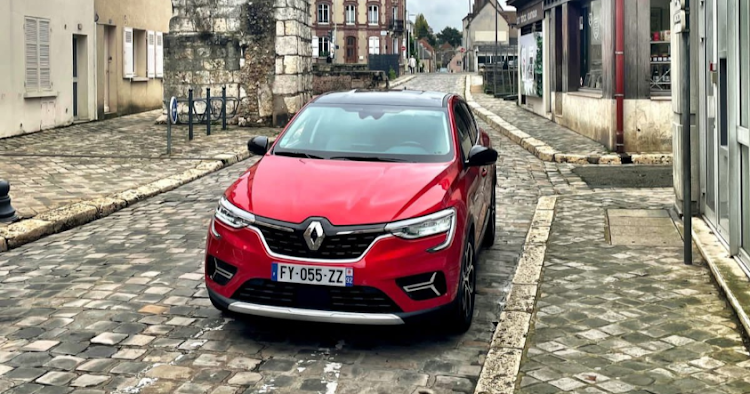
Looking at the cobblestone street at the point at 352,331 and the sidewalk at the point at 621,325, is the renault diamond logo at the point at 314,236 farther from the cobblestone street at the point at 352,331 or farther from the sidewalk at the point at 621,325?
the sidewalk at the point at 621,325

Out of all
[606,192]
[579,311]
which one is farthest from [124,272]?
[606,192]

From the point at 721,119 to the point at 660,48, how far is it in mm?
8453

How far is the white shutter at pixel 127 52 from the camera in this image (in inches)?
934

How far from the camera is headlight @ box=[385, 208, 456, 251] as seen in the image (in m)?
5.07

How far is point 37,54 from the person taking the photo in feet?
59.4

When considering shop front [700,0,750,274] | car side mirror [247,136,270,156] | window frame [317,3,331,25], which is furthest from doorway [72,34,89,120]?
window frame [317,3,331,25]

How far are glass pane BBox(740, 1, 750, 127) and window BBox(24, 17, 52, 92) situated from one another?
48.7ft

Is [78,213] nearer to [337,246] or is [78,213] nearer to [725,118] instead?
[337,246]

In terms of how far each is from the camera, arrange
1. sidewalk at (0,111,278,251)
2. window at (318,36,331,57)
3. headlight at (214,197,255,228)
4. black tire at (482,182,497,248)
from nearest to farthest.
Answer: headlight at (214,197,255,228), black tire at (482,182,497,248), sidewalk at (0,111,278,251), window at (318,36,331,57)

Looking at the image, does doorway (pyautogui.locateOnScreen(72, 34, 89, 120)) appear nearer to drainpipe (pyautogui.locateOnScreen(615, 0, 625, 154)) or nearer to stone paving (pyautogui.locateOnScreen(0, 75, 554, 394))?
drainpipe (pyautogui.locateOnScreen(615, 0, 625, 154))

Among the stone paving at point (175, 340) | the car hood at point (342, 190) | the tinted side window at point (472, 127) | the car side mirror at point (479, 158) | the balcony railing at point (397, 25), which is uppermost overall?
the balcony railing at point (397, 25)

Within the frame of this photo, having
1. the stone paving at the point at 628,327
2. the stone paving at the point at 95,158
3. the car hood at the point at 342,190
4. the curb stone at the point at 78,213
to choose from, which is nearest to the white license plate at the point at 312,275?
the car hood at the point at 342,190

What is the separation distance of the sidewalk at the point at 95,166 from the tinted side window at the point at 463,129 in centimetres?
430

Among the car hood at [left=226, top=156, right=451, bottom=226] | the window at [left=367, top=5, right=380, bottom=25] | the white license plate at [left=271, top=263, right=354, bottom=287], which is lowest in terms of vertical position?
the white license plate at [left=271, top=263, right=354, bottom=287]
